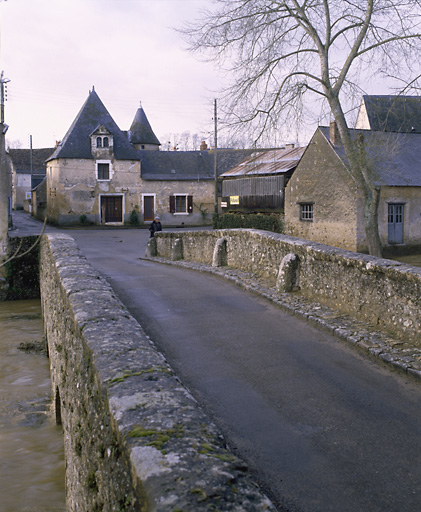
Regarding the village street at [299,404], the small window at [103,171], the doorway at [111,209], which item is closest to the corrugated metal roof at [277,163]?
the doorway at [111,209]

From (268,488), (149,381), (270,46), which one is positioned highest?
(270,46)

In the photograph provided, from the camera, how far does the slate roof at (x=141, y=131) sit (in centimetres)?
5275

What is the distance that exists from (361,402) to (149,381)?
2511 mm

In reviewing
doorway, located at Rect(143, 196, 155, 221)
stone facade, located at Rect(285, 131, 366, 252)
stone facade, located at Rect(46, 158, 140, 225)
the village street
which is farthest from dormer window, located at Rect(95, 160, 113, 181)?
the village street

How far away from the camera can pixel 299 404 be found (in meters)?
4.70

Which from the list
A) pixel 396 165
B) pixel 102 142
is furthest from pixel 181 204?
pixel 396 165

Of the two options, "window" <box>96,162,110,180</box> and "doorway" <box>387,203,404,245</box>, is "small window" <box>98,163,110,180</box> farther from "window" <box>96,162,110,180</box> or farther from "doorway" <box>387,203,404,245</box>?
"doorway" <box>387,203,404,245</box>

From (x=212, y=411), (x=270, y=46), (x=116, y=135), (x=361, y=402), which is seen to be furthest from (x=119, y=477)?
(x=116, y=135)

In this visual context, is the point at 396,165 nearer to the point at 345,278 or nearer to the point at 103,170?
the point at 345,278

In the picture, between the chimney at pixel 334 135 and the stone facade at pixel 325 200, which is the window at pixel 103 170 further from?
the chimney at pixel 334 135

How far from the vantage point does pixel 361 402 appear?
475 centimetres

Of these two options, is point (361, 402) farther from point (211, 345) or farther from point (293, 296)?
point (293, 296)

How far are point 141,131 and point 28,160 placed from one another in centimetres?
2123

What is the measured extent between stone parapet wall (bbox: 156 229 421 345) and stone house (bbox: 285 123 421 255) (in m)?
10.5
